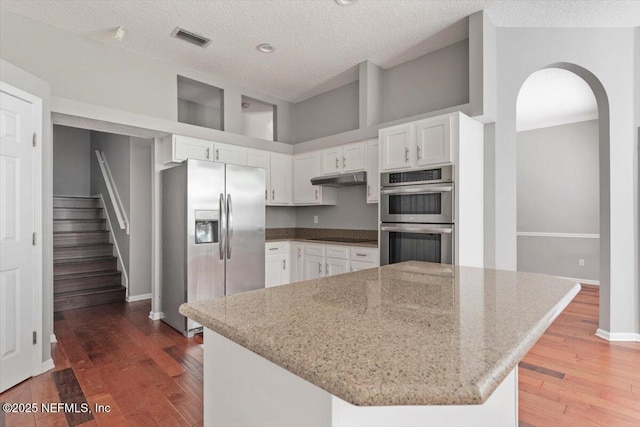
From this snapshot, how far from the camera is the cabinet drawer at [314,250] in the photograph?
4.30 m

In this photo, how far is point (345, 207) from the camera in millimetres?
4785

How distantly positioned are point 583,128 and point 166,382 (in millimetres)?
6813

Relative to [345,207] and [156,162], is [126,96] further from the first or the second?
[345,207]

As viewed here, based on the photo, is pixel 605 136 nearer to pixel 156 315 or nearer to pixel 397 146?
pixel 397 146

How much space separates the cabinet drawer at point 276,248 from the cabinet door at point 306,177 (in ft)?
2.35

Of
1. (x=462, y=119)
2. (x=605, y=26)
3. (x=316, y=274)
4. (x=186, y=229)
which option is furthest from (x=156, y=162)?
(x=605, y=26)

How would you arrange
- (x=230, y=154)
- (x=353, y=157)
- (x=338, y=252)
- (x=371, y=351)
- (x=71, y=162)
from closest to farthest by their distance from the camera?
(x=371, y=351)
(x=338, y=252)
(x=353, y=157)
(x=230, y=154)
(x=71, y=162)

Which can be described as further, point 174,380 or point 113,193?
point 113,193

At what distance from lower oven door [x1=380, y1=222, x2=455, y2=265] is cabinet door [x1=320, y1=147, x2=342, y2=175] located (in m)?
1.21

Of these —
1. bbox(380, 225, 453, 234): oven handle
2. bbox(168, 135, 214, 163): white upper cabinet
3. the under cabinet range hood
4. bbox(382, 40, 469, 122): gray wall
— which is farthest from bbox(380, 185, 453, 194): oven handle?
bbox(168, 135, 214, 163): white upper cabinet

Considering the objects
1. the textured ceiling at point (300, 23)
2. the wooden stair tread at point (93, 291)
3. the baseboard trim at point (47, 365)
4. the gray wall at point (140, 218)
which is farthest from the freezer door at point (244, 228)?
the wooden stair tread at point (93, 291)

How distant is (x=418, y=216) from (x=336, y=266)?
51.1 inches

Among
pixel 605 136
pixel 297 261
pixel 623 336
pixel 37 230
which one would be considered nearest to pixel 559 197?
pixel 605 136

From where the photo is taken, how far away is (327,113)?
198 inches
